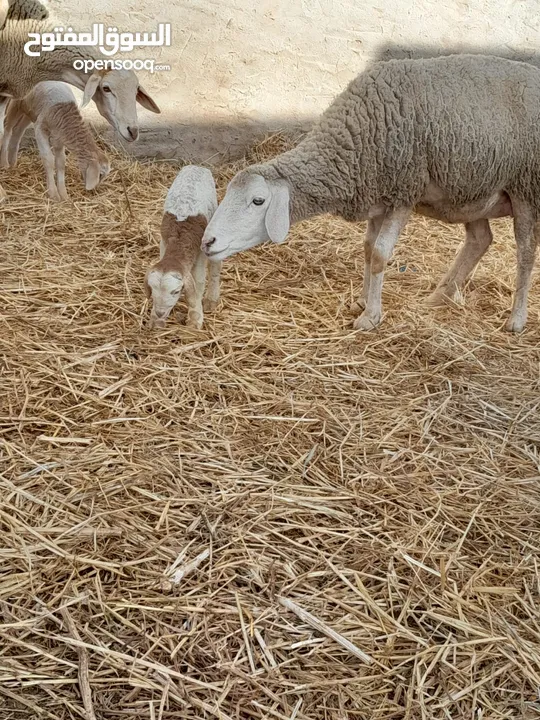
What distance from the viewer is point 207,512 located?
2.40 m

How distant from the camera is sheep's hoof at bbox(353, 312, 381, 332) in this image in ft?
12.4

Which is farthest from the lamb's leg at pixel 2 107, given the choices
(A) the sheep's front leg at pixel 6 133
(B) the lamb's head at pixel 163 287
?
(B) the lamb's head at pixel 163 287

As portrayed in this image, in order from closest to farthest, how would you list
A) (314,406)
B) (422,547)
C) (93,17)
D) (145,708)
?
(145,708) → (422,547) → (314,406) → (93,17)

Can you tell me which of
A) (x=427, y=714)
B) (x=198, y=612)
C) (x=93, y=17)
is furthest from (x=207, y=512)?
(x=93, y=17)

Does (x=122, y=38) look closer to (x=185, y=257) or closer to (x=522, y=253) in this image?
(x=185, y=257)

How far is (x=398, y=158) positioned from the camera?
352 centimetres

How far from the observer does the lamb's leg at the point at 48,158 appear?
4961mm

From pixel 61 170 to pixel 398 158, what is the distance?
8.39 ft

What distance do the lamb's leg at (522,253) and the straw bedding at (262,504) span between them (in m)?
0.09

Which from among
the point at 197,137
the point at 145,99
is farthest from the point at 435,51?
the point at 145,99

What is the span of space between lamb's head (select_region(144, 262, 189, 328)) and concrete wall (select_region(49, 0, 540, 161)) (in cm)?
295

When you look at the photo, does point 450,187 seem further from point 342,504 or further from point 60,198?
point 60,198

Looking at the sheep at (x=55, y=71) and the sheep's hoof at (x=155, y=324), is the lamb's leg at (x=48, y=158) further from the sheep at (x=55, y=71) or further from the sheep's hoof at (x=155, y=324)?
the sheep's hoof at (x=155, y=324)

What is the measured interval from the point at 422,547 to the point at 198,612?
734mm
